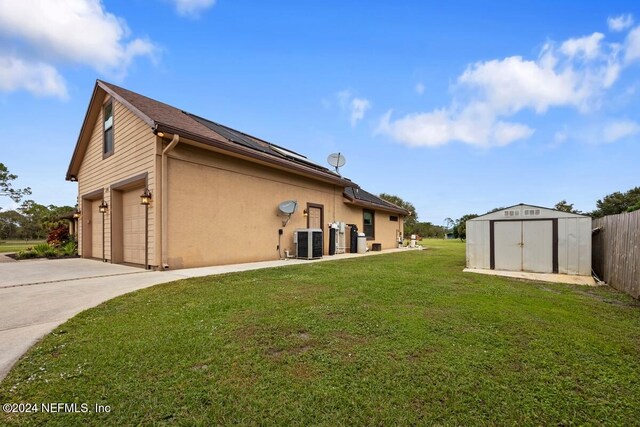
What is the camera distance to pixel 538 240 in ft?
27.9

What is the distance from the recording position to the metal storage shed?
8023mm

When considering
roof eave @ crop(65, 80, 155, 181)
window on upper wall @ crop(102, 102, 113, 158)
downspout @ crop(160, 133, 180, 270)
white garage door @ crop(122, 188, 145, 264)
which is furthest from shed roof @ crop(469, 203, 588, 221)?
window on upper wall @ crop(102, 102, 113, 158)

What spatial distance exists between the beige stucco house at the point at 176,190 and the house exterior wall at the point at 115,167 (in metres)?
0.03

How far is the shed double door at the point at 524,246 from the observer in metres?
8.39

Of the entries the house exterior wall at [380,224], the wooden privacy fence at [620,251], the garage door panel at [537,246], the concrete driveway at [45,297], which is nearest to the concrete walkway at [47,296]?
the concrete driveway at [45,297]

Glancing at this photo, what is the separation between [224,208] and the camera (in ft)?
29.4

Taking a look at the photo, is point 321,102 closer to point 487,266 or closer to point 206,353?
point 487,266

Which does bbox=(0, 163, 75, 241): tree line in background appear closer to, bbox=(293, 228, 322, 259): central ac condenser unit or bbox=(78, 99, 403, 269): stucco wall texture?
bbox=(78, 99, 403, 269): stucco wall texture

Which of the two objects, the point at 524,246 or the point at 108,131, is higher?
the point at 108,131

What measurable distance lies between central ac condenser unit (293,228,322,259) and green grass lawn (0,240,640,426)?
637cm

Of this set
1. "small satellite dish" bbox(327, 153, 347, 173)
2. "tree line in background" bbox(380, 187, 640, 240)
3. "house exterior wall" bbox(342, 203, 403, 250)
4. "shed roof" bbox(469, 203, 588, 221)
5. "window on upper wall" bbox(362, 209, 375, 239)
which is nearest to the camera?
"shed roof" bbox(469, 203, 588, 221)

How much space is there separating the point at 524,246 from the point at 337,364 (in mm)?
8517

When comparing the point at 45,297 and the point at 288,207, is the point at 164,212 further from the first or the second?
the point at 288,207

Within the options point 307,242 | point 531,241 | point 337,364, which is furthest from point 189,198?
point 531,241
